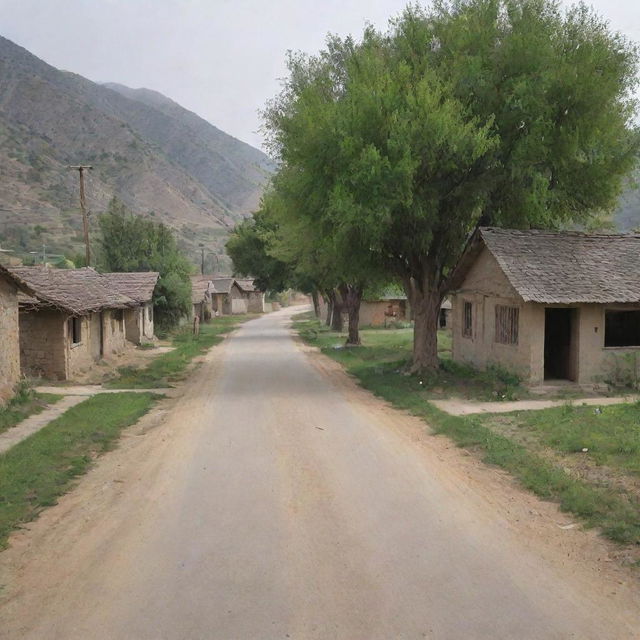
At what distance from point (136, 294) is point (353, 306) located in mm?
10950

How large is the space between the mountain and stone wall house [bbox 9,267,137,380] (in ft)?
158

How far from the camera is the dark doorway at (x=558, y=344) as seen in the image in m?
19.7

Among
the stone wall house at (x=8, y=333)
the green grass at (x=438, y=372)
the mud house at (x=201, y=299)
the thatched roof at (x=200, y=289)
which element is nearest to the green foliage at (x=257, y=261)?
the mud house at (x=201, y=299)

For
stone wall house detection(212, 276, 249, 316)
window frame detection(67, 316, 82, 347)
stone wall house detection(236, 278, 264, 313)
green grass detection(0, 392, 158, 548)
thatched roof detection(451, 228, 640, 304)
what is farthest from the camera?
stone wall house detection(236, 278, 264, 313)

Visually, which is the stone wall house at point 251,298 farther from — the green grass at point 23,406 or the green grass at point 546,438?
the green grass at point 23,406

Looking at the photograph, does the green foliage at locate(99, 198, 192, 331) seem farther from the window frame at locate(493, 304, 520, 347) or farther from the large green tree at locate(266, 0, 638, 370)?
the window frame at locate(493, 304, 520, 347)

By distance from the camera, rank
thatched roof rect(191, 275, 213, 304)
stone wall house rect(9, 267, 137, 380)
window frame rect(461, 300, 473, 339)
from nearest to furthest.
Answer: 1. stone wall house rect(9, 267, 137, 380)
2. window frame rect(461, 300, 473, 339)
3. thatched roof rect(191, 275, 213, 304)

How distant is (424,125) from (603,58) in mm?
5661

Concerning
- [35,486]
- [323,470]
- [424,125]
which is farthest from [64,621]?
[424,125]

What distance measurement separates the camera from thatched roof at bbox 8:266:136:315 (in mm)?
19444

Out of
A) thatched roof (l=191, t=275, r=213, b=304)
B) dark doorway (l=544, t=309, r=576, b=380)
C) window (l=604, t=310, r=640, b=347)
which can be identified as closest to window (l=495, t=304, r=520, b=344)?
dark doorway (l=544, t=309, r=576, b=380)

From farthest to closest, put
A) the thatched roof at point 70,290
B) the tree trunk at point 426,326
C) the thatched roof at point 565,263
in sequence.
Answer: the tree trunk at point 426,326
the thatched roof at point 70,290
the thatched roof at point 565,263

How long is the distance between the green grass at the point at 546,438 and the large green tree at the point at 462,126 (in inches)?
167

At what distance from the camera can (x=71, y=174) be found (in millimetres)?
98125
